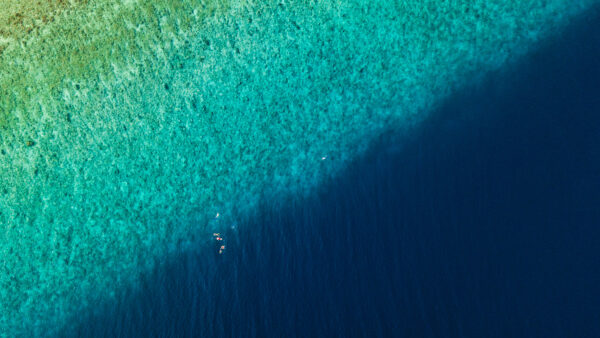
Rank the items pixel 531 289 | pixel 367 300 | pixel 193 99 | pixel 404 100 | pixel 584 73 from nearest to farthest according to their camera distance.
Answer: pixel 531 289 → pixel 367 300 → pixel 584 73 → pixel 404 100 → pixel 193 99

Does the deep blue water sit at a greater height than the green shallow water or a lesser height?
lesser

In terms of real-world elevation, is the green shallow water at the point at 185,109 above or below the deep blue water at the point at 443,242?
above

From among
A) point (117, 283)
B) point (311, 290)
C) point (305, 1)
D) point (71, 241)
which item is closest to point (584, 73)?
point (305, 1)

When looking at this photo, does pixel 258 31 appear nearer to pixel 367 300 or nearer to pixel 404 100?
pixel 404 100

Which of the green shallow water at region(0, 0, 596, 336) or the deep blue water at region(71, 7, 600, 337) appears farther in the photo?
the green shallow water at region(0, 0, 596, 336)

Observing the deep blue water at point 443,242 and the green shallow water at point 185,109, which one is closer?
the deep blue water at point 443,242
